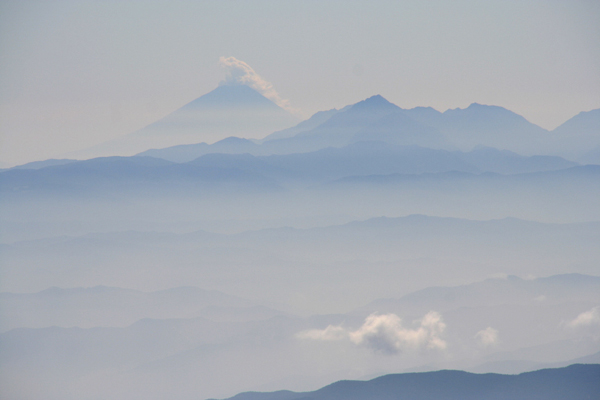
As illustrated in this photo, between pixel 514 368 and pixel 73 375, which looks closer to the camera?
pixel 514 368

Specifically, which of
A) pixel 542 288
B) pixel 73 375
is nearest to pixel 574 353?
pixel 542 288

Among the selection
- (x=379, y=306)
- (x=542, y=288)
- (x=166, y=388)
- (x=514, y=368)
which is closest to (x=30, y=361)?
(x=166, y=388)

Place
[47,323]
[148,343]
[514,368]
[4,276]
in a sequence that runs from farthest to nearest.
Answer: [4,276], [47,323], [148,343], [514,368]

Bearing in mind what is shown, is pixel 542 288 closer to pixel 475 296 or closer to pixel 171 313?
pixel 475 296

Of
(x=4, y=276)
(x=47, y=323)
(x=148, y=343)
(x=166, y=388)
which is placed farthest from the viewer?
(x=4, y=276)

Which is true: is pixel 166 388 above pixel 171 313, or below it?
below

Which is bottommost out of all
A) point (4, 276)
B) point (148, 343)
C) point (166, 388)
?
point (166, 388)

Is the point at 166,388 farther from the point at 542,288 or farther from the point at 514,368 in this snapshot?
the point at 542,288
